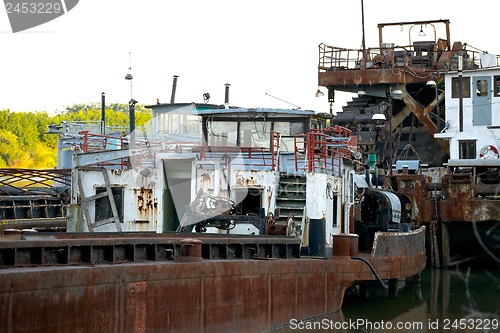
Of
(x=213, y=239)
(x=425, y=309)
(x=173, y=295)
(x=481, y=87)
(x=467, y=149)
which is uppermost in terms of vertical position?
(x=481, y=87)

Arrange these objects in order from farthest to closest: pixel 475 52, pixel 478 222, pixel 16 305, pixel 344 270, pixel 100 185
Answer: pixel 475 52, pixel 478 222, pixel 100 185, pixel 344 270, pixel 16 305

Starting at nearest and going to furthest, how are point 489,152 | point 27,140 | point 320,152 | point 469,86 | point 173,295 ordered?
point 173,295
point 320,152
point 489,152
point 469,86
point 27,140

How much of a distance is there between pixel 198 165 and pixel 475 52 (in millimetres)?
25059

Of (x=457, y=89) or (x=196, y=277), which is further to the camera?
(x=457, y=89)

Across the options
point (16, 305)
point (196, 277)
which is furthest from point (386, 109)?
point (16, 305)

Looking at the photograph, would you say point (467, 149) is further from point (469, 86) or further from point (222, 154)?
point (222, 154)

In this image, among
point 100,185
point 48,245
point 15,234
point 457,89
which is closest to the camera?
point 48,245

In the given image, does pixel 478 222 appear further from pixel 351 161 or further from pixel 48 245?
pixel 48 245

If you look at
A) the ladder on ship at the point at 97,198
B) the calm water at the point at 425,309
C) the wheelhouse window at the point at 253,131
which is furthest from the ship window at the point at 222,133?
the calm water at the point at 425,309

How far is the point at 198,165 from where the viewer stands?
19.9 m

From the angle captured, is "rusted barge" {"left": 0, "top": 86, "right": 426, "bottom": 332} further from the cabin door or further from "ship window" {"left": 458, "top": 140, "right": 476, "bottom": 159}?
the cabin door

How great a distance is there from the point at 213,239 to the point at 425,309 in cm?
737

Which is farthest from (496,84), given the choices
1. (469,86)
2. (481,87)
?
(469,86)

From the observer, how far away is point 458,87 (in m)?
36.4
